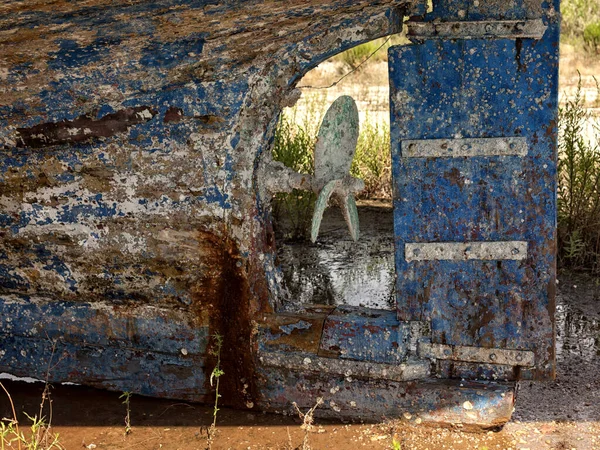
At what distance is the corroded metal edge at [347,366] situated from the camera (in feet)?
12.3

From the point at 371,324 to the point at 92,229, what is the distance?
50.4 inches

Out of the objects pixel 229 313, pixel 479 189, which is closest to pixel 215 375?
pixel 229 313

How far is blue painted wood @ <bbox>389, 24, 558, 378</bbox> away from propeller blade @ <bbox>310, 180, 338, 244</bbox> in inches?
10.7

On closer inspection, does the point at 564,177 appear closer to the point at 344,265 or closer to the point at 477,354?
the point at 344,265

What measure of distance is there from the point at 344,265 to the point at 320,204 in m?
2.35

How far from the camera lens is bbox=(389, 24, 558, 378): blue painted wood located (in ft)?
11.3

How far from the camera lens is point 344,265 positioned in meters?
5.99

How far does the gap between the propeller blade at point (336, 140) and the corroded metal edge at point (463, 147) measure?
1.00 ft

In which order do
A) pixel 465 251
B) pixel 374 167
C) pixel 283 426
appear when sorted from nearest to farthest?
1. pixel 465 251
2. pixel 283 426
3. pixel 374 167

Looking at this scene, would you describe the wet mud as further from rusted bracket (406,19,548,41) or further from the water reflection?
rusted bracket (406,19,548,41)

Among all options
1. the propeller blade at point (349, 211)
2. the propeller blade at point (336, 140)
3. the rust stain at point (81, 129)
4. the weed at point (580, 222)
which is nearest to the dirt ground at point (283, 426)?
the propeller blade at point (349, 211)

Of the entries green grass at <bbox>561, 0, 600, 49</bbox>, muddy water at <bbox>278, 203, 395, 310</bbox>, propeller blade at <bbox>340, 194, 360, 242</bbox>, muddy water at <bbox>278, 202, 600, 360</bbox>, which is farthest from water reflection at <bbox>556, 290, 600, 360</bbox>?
green grass at <bbox>561, 0, 600, 49</bbox>

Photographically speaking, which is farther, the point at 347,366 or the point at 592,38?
the point at 592,38

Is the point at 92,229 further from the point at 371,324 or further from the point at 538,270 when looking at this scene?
the point at 538,270
